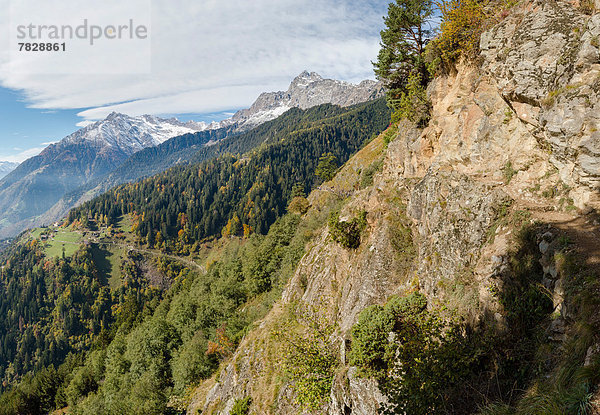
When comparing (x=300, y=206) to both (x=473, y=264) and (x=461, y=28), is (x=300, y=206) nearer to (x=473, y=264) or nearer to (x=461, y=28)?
(x=461, y=28)

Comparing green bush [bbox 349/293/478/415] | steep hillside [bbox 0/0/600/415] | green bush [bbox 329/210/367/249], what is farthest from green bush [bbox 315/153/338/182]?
green bush [bbox 349/293/478/415]

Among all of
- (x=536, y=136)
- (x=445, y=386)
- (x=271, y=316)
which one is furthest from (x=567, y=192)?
(x=271, y=316)

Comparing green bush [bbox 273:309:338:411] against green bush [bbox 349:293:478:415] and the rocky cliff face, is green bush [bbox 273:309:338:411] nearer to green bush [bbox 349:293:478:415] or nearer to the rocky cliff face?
the rocky cliff face

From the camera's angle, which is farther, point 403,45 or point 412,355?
point 403,45

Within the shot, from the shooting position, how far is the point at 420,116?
27.6m

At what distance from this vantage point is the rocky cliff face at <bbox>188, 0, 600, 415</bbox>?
11336mm

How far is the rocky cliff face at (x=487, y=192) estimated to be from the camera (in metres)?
11.3

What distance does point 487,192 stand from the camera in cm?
1492

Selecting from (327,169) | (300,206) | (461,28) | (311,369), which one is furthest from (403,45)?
(327,169)

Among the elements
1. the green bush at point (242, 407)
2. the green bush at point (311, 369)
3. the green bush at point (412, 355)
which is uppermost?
the green bush at point (412, 355)

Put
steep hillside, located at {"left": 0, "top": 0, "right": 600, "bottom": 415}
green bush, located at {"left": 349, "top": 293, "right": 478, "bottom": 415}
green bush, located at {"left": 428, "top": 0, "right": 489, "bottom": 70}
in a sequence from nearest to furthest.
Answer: steep hillside, located at {"left": 0, "top": 0, "right": 600, "bottom": 415} < green bush, located at {"left": 349, "top": 293, "right": 478, "bottom": 415} < green bush, located at {"left": 428, "top": 0, "right": 489, "bottom": 70}

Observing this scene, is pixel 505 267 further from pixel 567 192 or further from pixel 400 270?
pixel 400 270

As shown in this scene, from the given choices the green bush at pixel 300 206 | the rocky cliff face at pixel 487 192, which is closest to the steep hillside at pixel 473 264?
the rocky cliff face at pixel 487 192

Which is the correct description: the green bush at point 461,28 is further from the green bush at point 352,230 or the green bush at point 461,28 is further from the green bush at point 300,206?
the green bush at point 300,206
